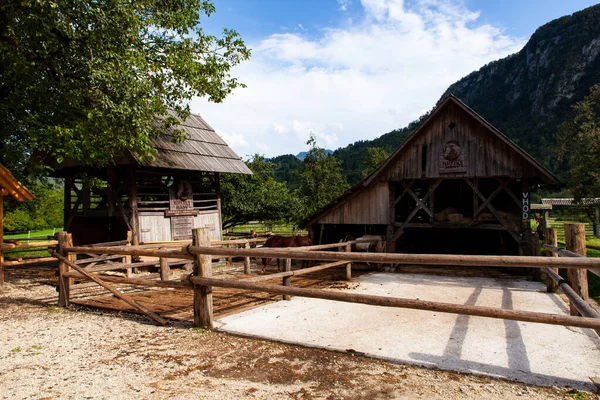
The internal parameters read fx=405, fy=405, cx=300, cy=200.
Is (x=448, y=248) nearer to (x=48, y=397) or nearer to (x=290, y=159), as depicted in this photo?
(x=48, y=397)

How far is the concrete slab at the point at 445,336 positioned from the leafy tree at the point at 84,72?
6826mm

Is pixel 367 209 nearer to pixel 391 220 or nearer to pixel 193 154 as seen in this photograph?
pixel 391 220

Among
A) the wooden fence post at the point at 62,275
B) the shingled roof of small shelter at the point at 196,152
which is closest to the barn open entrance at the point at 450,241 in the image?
the shingled roof of small shelter at the point at 196,152

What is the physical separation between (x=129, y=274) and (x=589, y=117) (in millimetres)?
17723

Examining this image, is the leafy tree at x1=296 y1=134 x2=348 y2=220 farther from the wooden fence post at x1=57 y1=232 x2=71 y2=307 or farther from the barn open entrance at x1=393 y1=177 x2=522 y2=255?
the wooden fence post at x1=57 y1=232 x2=71 y2=307

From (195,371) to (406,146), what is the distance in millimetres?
11570

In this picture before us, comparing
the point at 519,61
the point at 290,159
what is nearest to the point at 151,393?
the point at 290,159

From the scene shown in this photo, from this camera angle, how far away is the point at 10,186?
10.6 metres

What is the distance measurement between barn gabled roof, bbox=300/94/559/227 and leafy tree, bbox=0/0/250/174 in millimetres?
6777

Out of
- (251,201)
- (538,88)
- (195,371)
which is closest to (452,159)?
(195,371)

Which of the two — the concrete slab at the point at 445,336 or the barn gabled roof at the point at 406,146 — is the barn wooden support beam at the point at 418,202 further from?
the concrete slab at the point at 445,336

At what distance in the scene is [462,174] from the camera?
1333 centimetres

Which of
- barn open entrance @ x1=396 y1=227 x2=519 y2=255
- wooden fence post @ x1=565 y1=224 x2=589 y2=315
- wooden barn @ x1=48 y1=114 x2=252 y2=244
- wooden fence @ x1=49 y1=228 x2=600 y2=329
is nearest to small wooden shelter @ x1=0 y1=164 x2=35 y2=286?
wooden barn @ x1=48 y1=114 x2=252 y2=244

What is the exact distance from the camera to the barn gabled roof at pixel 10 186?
10.5m
